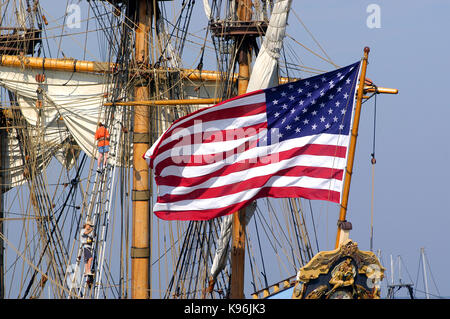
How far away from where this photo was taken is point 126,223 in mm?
34125

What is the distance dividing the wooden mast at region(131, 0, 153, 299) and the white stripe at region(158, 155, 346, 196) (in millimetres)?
8692

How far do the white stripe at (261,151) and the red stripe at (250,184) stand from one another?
→ 42cm

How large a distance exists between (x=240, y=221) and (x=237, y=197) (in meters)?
2.92

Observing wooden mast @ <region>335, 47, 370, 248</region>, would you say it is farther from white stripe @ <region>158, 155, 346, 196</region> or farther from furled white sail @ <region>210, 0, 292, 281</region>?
furled white sail @ <region>210, 0, 292, 281</region>

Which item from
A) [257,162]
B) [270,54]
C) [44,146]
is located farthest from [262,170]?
[44,146]

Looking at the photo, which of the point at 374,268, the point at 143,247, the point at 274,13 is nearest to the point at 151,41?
the point at 143,247

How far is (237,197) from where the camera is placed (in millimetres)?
24328

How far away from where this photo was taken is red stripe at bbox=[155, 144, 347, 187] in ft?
77.6

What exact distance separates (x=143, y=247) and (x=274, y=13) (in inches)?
388

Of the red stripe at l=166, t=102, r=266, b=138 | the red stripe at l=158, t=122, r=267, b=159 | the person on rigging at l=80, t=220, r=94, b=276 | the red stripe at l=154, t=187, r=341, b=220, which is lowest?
the person on rigging at l=80, t=220, r=94, b=276

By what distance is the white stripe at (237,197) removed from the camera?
2360 cm

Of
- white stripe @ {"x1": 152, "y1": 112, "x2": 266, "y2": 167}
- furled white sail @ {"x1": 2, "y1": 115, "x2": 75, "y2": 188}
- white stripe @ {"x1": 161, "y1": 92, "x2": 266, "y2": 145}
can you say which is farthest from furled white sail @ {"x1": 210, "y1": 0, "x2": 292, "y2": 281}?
furled white sail @ {"x1": 2, "y1": 115, "x2": 75, "y2": 188}

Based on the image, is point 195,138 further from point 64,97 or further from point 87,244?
point 64,97
